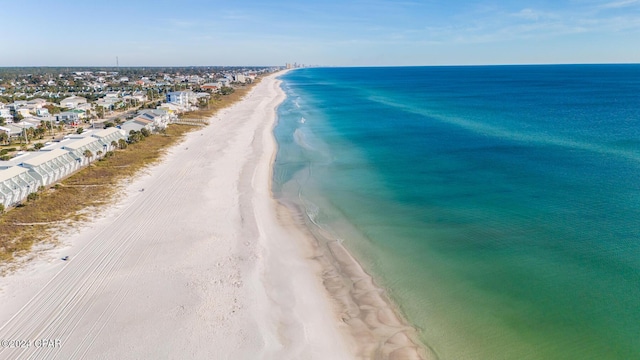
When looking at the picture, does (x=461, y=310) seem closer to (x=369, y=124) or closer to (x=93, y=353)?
(x=93, y=353)

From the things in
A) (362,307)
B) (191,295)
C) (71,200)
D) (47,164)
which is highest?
(47,164)

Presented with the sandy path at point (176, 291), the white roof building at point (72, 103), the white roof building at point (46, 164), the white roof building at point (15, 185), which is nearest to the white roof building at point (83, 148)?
the white roof building at point (46, 164)

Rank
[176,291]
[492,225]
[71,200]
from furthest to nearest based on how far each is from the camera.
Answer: [71,200] → [492,225] → [176,291]

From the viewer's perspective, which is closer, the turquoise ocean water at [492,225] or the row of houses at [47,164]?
the turquoise ocean water at [492,225]

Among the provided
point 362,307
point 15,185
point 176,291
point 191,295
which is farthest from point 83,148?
point 362,307

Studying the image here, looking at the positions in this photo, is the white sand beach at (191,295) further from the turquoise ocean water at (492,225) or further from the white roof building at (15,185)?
the white roof building at (15,185)

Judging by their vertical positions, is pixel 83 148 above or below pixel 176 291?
above

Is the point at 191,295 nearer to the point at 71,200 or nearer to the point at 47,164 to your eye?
the point at 71,200
